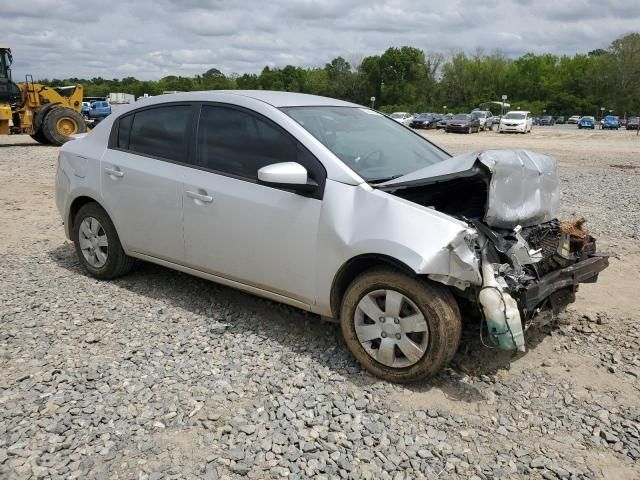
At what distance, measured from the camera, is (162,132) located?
474 centimetres

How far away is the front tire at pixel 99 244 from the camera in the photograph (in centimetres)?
510

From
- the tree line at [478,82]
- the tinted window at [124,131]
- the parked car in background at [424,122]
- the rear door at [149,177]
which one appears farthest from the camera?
the tree line at [478,82]

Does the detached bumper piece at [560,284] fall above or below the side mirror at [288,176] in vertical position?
below

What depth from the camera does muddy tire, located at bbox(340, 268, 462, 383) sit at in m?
3.31

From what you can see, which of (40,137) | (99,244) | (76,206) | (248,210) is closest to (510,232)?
(248,210)

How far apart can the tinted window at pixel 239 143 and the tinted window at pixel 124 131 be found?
3.06ft

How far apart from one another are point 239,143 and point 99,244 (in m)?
1.88

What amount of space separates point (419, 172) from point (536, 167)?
2.53ft

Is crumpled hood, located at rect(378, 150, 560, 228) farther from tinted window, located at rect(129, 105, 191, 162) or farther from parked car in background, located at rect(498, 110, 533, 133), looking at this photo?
parked car in background, located at rect(498, 110, 533, 133)

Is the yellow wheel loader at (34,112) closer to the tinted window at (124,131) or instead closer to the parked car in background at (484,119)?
the tinted window at (124,131)

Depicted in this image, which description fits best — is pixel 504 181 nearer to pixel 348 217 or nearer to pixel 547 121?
pixel 348 217

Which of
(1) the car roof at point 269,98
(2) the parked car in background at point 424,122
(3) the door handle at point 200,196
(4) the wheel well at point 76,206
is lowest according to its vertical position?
(4) the wheel well at point 76,206

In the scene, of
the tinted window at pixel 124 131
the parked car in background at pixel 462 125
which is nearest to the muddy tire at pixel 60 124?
the tinted window at pixel 124 131

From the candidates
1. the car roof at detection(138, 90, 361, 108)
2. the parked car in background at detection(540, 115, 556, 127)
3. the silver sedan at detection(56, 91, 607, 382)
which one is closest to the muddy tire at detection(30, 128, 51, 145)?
the silver sedan at detection(56, 91, 607, 382)
